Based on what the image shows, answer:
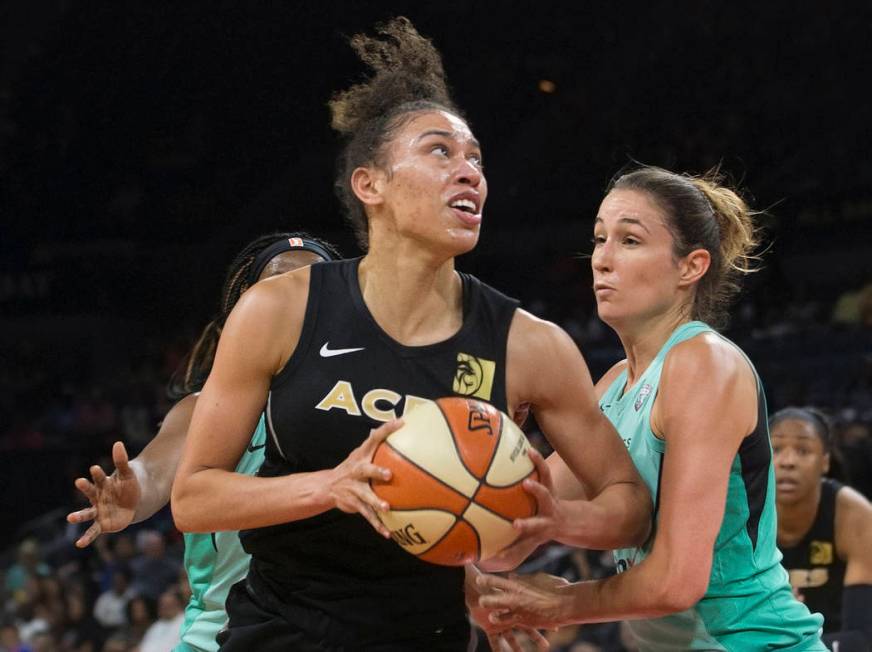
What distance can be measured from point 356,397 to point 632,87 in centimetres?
1194

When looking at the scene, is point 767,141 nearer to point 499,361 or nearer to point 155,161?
point 155,161

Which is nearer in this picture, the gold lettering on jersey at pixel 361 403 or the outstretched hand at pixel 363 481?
the outstretched hand at pixel 363 481

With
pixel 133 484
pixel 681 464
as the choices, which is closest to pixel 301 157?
pixel 133 484

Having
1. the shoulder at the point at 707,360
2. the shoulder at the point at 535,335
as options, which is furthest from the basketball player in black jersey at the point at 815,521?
the shoulder at the point at 535,335

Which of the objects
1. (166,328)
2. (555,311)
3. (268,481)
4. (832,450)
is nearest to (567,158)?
(555,311)

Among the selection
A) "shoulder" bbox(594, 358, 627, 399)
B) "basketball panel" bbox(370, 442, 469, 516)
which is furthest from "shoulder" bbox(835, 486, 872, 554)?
"basketball panel" bbox(370, 442, 469, 516)

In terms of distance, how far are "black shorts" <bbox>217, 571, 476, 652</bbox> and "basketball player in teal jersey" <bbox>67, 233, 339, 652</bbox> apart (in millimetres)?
579

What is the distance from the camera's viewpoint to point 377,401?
253cm

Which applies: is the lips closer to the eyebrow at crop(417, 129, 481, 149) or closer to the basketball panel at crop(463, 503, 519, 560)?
the eyebrow at crop(417, 129, 481, 149)

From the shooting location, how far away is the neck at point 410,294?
266 cm

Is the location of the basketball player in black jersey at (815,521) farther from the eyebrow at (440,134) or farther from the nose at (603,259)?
the eyebrow at (440,134)

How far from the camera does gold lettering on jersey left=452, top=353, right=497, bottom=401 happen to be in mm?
2568

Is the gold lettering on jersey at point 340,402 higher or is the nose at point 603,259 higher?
the nose at point 603,259

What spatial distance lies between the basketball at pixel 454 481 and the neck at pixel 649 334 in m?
0.81
